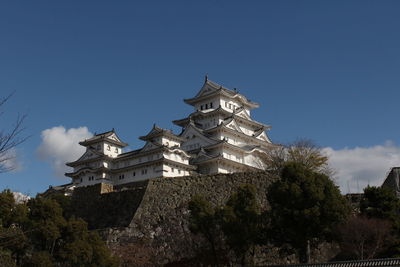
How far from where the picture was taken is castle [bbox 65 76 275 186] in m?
47.2

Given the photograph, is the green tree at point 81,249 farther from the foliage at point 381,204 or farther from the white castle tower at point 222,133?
the white castle tower at point 222,133

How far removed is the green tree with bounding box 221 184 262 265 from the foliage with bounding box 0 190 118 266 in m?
5.53

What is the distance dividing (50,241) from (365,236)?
13419 millimetres

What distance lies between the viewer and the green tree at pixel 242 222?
72.9 feet

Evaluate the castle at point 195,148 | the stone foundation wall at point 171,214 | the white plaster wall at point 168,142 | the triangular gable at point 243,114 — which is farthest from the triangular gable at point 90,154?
the stone foundation wall at point 171,214

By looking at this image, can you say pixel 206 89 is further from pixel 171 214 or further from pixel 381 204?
pixel 381 204

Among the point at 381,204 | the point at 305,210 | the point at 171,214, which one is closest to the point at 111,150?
the point at 171,214

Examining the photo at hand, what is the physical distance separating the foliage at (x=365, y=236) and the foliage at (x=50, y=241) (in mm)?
10170

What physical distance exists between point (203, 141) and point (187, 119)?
4793mm

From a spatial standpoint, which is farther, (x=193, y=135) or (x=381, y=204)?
(x=193, y=135)

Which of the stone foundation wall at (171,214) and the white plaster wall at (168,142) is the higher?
the white plaster wall at (168,142)

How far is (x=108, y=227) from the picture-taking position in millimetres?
29531

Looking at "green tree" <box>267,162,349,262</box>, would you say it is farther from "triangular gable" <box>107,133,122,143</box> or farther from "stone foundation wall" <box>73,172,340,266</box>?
"triangular gable" <box>107,133,122,143</box>

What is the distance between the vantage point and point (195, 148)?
1986 inches
